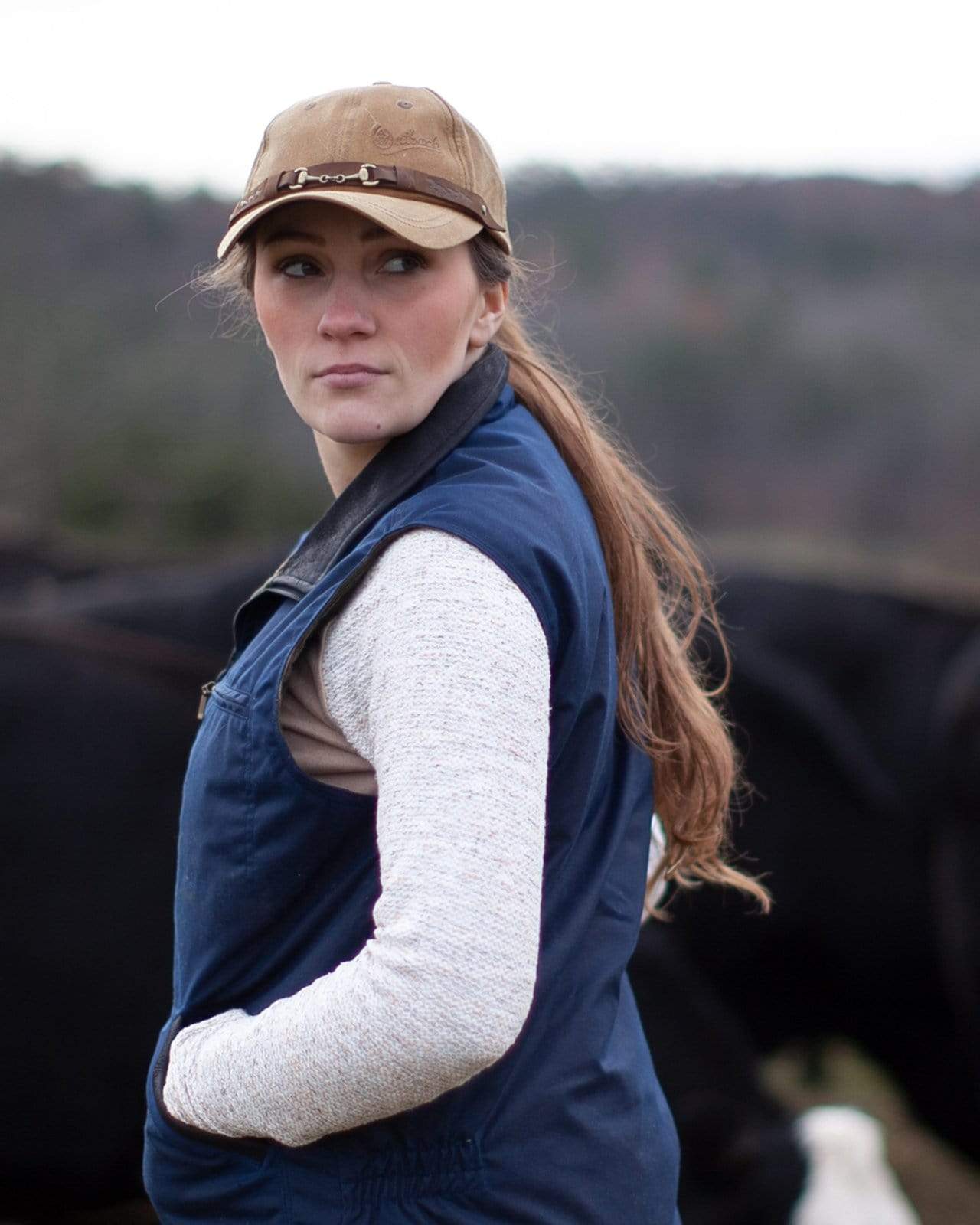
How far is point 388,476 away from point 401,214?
23cm

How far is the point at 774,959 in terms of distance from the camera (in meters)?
4.21

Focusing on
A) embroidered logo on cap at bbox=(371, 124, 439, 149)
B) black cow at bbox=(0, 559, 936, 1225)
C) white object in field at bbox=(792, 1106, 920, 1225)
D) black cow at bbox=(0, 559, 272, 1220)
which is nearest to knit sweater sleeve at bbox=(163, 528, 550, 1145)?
embroidered logo on cap at bbox=(371, 124, 439, 149)

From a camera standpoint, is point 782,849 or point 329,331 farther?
point 782,849

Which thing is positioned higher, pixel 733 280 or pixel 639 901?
pixel 639 901

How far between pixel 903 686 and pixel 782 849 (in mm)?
669

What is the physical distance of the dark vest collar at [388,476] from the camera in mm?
1214

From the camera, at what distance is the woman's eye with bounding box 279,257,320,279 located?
1234 millimetres

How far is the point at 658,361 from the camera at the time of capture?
17203 millimetres

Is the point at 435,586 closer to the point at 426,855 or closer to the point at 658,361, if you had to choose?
the point at 426,855

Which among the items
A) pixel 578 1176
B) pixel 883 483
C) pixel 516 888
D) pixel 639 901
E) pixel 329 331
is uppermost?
pixel 329 331

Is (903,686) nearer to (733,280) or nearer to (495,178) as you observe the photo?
(495,178)

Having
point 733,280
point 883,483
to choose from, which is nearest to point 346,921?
point 883,483

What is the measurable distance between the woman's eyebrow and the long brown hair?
63 mm

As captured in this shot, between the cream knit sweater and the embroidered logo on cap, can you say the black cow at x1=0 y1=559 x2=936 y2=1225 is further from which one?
the embroidered logo on cap
